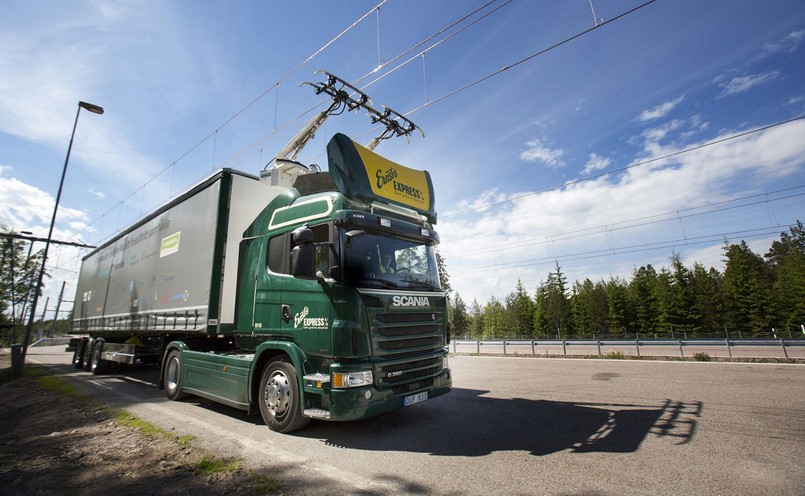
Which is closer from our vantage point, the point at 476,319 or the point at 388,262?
the point at 388,262

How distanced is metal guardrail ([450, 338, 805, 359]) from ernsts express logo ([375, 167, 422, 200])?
51.7 ft

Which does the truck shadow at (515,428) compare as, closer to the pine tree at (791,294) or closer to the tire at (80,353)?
the tire at (80,353)

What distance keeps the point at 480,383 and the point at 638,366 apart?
7349 mm

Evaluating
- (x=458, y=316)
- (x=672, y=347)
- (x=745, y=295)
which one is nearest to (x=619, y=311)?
(x=745, y=295)

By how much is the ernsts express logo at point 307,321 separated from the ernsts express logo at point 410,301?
3.18ft

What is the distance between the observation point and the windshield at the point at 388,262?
15.5 feet

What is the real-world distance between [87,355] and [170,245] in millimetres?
9452

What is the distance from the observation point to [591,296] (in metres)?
59.3

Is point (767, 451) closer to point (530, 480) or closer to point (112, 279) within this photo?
point (530, 480)

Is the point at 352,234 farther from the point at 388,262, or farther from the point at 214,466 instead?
the point at 214,466

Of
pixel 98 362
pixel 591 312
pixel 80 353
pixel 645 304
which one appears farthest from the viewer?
pixel 591 312

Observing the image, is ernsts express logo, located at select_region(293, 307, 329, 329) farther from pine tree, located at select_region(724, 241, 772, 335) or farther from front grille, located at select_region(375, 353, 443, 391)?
pine tree, located at select_region(724, 241, 772, 335)

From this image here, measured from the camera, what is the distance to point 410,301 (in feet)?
16.9

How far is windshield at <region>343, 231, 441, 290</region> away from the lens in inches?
187
